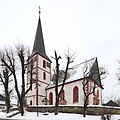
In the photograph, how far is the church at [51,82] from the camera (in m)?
47.8

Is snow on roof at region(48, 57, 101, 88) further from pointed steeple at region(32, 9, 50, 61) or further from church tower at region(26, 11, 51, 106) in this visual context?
pointed steeple at region(32, 9, 50, 61)

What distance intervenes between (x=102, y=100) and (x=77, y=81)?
721cm

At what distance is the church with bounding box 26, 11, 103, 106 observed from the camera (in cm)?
4781

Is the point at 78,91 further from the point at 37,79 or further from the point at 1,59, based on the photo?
the point at 1,59

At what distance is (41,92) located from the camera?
5472cm

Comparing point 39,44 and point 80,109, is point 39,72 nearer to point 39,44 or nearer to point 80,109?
point 39,44

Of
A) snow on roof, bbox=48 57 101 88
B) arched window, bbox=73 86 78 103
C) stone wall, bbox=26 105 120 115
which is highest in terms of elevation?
snow on roof, bbox=48 57 101 88

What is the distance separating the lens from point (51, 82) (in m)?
57.9

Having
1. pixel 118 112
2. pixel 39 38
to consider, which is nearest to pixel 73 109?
Answer: pixel 118 112

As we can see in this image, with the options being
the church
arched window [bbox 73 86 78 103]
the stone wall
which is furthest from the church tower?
the stone wall

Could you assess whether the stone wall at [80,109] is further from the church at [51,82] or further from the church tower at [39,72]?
the church tower at [39,72]

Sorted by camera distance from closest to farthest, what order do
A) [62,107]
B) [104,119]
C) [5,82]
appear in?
Answer: 1. [104,119]
2. [62,107]
3. [5,82]

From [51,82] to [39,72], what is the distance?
13.7 ft

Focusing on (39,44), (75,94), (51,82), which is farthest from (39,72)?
(75,94)
